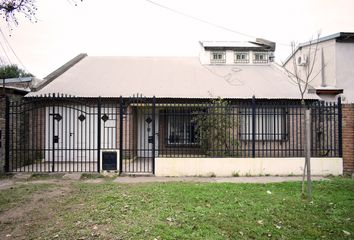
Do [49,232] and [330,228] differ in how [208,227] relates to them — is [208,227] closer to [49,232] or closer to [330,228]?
[330,228]

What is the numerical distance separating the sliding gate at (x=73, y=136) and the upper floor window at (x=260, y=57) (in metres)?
8.35

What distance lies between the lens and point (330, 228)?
5227 millimetres

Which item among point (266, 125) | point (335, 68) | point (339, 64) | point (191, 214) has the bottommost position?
point (191, 214)

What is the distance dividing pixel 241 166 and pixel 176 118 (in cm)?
362

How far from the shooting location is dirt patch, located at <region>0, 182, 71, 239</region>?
17.1 feet

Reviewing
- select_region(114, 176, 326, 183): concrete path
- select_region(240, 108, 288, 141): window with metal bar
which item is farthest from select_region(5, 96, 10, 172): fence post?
select_region(240, 108, 288, 141): window with metal bar

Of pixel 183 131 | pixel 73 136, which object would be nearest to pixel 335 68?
pixel 183 131

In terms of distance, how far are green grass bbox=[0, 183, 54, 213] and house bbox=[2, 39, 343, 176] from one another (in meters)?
1.77

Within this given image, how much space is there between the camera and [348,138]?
414 inches

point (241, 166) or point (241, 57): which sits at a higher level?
point (241, 57)

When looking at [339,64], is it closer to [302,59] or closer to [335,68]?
[335,68]

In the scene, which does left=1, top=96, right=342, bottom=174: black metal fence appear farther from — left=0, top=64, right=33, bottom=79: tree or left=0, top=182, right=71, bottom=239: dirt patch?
left=0, top=64, right=33, bottom=79: tree

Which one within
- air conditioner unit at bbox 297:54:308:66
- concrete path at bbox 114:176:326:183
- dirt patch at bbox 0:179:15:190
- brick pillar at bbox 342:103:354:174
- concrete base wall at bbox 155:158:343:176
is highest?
air conditioner unit at bbox 297:54:308:66

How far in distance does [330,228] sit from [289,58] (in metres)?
17.0
